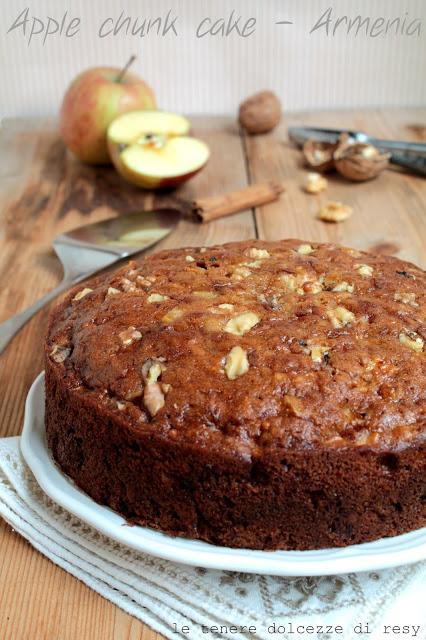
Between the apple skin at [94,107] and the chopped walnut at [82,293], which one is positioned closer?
the chopped walnut at [82,293]

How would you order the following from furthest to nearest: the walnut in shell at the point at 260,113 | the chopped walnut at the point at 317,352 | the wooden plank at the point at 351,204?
the walnut in shell at the point at 260,113 < the wooden plank at the point at 351,204 < the chopped walnut at the point at 317,352

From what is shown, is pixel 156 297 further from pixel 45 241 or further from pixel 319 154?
pixel 319 154

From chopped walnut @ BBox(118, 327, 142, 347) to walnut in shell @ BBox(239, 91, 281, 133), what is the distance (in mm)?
1949

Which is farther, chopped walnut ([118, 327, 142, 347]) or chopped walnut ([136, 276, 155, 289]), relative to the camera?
chopped walnut ([136, 276, 155, 289])

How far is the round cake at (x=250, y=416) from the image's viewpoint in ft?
3.41

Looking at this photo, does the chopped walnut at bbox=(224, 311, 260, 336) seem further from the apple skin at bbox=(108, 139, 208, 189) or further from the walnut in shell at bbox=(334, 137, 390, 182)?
the walnut in shell at bbox=(334, 137, 390, 182)

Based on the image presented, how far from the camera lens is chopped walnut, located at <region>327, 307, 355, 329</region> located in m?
1.20

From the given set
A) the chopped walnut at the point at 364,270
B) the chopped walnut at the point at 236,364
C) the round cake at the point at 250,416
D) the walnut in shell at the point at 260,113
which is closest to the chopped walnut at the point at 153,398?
the round cake at the point at 250,416

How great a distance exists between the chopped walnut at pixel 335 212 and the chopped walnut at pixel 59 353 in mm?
1241

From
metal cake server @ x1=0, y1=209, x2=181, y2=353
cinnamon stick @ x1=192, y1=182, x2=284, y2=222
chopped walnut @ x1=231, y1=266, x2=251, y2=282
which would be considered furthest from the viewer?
cinnamon stick @ x1=192, y1=182, x2=284, y2=222

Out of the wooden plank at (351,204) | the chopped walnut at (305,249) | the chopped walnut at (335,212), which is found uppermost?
the chopped walnut at (305,249)

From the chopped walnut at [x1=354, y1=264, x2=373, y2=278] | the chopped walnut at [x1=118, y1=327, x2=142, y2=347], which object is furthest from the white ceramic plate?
the chopped walnut at [x1=354, y1=264, x2=373, y2=278]

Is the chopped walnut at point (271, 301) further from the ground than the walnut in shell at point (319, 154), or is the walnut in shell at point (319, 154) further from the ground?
the chopped walnut at point (271, 301)

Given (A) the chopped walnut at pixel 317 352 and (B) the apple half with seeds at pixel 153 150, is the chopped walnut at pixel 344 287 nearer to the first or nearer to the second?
(A) the chopped walnut at pixel 317 352
